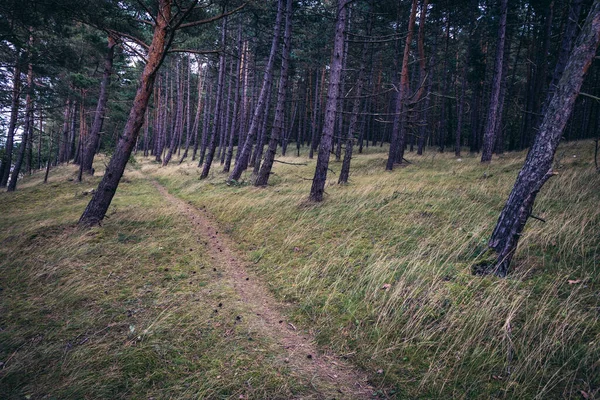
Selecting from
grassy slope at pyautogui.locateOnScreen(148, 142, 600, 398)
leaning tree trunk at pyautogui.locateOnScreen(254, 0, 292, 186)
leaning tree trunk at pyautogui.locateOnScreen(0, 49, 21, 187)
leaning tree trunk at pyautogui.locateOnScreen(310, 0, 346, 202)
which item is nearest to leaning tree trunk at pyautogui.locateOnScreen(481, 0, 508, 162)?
grassy slope at pyautogui.locateOnScreen(148, 142, 600, 398)

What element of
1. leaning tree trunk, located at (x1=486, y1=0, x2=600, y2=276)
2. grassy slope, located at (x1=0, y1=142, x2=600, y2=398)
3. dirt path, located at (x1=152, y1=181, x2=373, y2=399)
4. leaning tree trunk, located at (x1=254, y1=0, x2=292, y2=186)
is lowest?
dirt path, located at (x1=152, y1=181, x2=373, y2=399)

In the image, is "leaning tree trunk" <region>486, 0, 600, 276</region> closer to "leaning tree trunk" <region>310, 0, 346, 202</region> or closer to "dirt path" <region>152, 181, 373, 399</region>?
"dirt path" <region>152, 181, 373, 399</region>

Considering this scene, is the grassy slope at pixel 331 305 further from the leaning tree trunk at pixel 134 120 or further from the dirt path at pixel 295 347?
the leaning tree trunk at pixel 134 120

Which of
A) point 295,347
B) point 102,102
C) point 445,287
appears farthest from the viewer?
point 102,102

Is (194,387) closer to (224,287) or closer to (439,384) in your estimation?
(224,287)

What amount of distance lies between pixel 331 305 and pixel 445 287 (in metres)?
1.81

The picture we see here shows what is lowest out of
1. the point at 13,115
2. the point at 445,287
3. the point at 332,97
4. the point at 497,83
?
the point at 445,287

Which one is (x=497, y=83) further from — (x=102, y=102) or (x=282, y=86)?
(x=102, y=102)

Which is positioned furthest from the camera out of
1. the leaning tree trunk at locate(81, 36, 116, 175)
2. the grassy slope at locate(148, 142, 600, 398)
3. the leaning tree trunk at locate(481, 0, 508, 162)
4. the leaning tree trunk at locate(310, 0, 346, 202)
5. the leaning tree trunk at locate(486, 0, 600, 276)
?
the leaning tree trunk at locate(81, 36, 116, 175)

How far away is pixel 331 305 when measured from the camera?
444 centimetres

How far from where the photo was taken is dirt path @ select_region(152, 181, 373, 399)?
3078 millimetres

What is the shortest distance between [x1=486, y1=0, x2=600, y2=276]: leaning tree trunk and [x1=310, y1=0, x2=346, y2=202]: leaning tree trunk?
5.26 metres

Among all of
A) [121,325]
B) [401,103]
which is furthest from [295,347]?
[401,103]

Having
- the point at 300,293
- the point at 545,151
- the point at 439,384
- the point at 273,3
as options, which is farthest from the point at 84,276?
the point at 273,3
